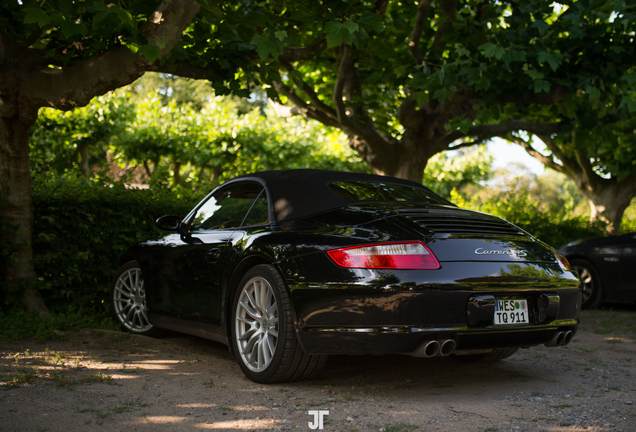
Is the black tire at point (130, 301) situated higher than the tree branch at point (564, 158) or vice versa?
the tree branch at point (564, 158)

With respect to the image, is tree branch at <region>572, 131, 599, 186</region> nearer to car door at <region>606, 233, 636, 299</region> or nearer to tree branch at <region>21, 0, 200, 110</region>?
car door at <region>606, 233, 636, 299</region>

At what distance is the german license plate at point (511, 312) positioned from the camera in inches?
136

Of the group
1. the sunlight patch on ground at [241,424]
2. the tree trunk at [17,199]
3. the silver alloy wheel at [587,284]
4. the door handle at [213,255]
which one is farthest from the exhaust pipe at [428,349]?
the silver alloy wheel at [587,284]

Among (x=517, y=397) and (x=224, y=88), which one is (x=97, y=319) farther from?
(x=517, y=397)

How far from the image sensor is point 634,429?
2.97 m

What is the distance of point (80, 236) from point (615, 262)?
721 centimetres

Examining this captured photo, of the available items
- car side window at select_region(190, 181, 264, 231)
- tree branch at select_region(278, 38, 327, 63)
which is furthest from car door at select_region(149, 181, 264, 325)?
tree branch at select_region(278, 38, 327, 63)

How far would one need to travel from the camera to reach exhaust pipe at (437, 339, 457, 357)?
10.8 feet

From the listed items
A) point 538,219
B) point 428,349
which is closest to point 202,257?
point 428,349

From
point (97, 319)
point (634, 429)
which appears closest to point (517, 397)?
point (634, 429)

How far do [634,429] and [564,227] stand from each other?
348 inches

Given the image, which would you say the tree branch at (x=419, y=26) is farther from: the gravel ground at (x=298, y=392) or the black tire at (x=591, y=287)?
the gravel ground at (x=298, y=392)

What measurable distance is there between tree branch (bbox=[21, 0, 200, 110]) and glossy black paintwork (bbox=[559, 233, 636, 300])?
265 inches

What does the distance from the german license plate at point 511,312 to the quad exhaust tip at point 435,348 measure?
33 centimetres
